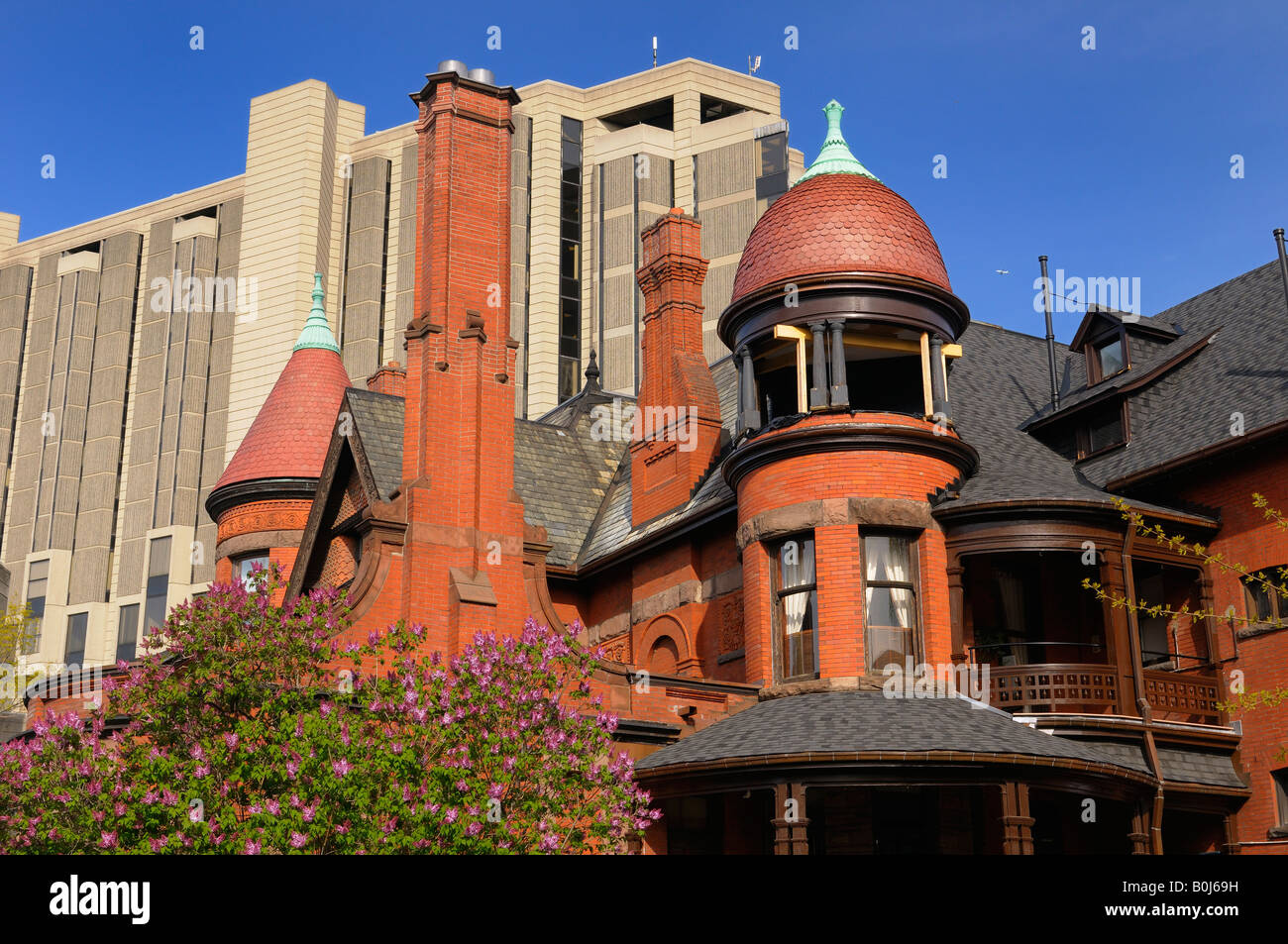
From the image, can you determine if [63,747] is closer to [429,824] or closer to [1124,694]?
[429,824]

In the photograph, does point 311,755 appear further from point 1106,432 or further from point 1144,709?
point 1106,432

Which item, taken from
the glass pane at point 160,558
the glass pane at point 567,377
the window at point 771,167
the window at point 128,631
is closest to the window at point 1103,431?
the window at point 771,167

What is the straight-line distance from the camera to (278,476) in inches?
1305

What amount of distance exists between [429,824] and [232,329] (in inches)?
3386

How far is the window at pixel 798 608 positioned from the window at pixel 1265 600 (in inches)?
253

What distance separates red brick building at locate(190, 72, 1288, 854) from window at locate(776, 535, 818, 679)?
0.05 meters

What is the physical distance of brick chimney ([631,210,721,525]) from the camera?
27.9m

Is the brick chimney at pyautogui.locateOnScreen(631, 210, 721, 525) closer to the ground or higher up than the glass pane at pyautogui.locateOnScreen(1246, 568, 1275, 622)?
higher up

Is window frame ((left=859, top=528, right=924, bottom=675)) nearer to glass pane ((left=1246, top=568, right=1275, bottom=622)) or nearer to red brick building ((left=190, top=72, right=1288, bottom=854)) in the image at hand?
red brick building ((left=190, top=72, right=1288, bottom=854))

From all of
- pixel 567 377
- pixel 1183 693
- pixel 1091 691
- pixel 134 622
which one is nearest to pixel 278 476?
pixel 1091 691

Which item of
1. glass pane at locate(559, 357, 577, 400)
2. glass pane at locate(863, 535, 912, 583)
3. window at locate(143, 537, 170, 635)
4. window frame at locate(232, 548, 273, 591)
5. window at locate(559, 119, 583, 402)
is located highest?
window at locate(559, 119, 583, 402)

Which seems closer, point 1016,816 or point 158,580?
point 1016,816

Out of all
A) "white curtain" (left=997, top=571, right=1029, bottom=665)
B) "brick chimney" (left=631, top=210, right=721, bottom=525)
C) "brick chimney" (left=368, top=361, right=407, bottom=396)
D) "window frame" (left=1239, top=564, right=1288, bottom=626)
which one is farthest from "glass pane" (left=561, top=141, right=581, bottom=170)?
"window frame" (left=1239, top=564, right=1288, bottom=626)

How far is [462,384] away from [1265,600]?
1304 centimetres
